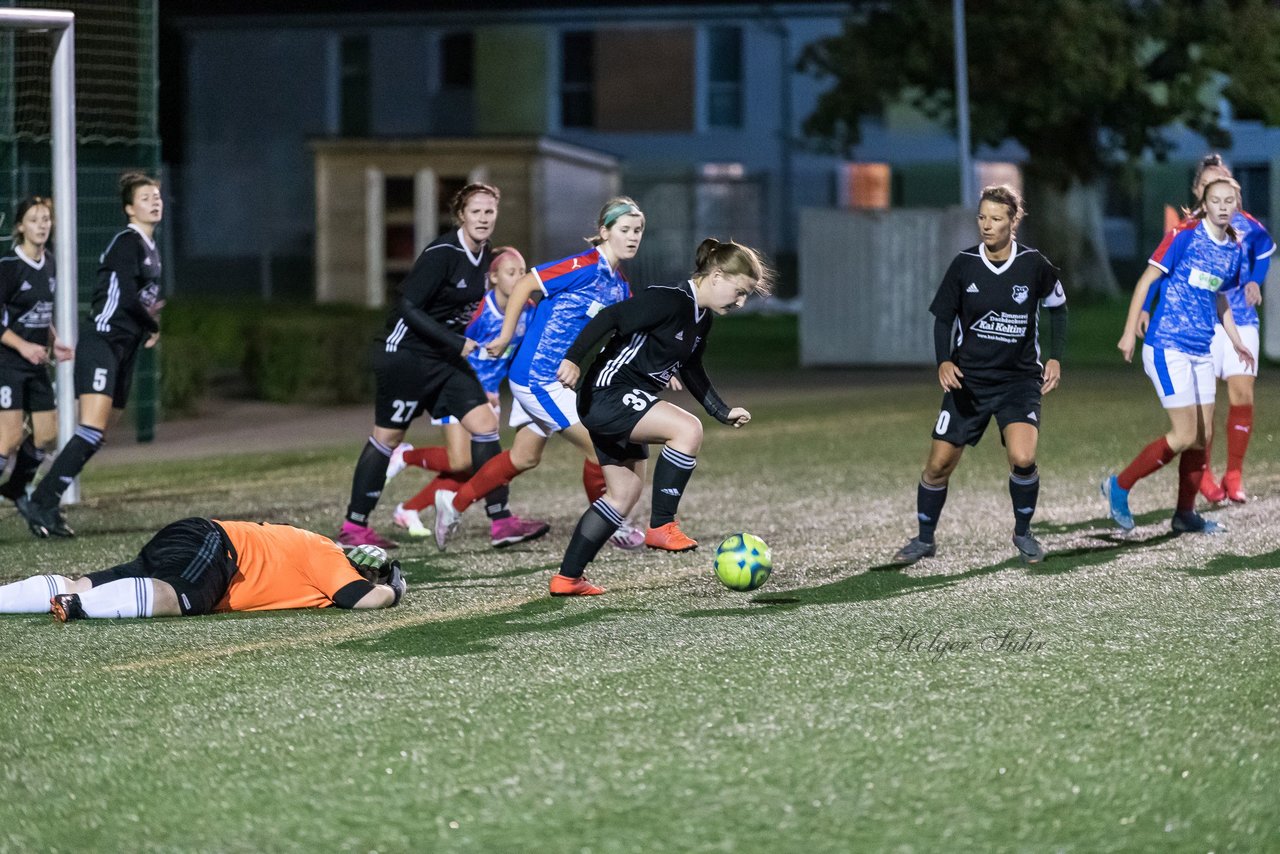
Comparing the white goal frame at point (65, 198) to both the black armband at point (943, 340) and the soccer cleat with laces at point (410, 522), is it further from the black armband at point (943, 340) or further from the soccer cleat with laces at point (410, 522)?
the black armband at point (943, 340)

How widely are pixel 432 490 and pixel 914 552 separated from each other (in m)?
2.70

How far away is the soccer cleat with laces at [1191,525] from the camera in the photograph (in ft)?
31.3

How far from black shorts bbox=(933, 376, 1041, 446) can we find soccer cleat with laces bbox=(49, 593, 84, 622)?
12.6 ft

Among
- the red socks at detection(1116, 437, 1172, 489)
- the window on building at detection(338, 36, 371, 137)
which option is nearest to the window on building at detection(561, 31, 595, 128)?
the window on building at detection(338, 36, 371, 137)

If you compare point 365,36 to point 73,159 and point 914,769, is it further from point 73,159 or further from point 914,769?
point 914,769

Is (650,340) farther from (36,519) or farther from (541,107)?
(541,107)

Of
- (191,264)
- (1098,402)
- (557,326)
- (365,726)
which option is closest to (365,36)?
(191,264)

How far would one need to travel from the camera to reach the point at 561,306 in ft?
28.9

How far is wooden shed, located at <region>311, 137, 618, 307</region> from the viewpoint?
3138 cm

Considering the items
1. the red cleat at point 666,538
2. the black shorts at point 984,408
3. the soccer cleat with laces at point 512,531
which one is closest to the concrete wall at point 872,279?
the soccer cleat with laces at point 512,531

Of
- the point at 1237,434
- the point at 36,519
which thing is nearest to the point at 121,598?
the point at 36,519

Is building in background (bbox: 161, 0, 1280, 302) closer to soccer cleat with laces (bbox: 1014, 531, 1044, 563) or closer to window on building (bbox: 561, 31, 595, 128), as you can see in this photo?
window on building (bbox: 561, 31, 595, 128)

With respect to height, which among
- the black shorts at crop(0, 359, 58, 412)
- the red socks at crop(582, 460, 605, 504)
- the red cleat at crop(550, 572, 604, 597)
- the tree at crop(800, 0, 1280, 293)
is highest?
the tree at crop(800, 0, 1280, 293)

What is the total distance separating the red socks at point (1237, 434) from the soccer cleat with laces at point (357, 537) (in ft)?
16.0
